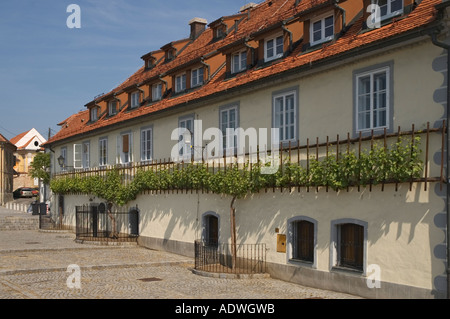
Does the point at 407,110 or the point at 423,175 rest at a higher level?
the point at 407,110

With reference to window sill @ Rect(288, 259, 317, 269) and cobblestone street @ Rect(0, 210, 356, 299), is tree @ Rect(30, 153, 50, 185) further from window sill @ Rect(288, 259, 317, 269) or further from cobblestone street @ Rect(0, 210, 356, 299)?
window sill @ Rect(288, 259, 317, 269)

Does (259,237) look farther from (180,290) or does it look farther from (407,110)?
(407,110)

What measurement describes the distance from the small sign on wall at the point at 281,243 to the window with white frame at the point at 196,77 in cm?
832

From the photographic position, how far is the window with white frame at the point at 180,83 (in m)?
24.1

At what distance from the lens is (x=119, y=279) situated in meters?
16.5

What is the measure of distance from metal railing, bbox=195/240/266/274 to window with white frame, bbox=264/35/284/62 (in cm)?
599

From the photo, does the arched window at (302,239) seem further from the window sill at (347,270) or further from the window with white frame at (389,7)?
the window with white frame at (389,7)

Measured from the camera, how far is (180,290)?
14641mm

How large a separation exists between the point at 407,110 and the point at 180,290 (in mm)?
7088

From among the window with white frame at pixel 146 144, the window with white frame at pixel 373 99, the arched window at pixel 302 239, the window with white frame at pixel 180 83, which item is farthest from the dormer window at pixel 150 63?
the window with white frame at pixel 373 99

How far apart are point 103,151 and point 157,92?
224 inches

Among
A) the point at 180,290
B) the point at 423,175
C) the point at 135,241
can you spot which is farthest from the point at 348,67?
the point at 135,241

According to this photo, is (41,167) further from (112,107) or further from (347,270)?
(347,270)
